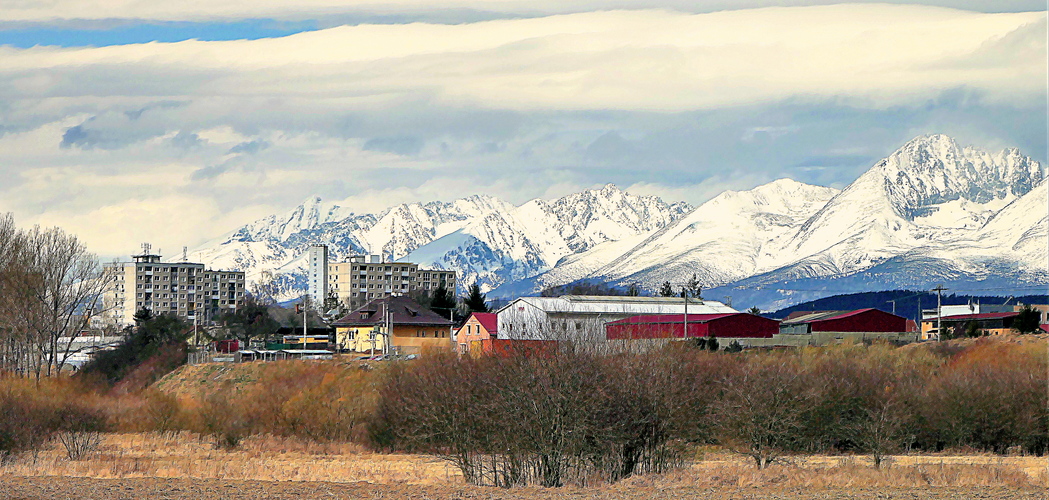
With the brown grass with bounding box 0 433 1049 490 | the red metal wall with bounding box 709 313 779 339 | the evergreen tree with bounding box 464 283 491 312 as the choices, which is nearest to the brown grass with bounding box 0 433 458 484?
the brown grass with bounding box 0 433 1049 490

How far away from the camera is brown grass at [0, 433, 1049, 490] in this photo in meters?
36.4

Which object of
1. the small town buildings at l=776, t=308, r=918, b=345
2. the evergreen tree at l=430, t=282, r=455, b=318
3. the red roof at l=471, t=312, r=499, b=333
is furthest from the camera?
the evergreen tree at l=430, t=282, r=455, b=318

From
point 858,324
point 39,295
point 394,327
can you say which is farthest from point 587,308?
point 39,295

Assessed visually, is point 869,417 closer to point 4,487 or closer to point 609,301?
point 4,487

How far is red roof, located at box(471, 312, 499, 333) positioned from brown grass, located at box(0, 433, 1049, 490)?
4815cm

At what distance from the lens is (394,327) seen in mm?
111062

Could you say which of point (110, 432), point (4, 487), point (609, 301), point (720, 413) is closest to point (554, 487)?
point (720, 413)

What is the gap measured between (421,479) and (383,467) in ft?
19.4

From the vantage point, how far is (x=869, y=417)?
49.3 m

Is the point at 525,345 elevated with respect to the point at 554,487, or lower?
elevated

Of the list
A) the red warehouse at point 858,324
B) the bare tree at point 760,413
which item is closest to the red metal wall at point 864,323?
the red warehouse at point 858,324

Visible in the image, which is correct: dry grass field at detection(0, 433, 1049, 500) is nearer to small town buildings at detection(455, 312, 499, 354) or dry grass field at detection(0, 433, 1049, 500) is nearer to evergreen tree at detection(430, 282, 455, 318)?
small town buildings at detection(455, 312, 499, 354)

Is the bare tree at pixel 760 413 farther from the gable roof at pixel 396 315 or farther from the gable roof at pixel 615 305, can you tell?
the gable roof at pixel 396 315

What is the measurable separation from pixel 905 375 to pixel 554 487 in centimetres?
2473
